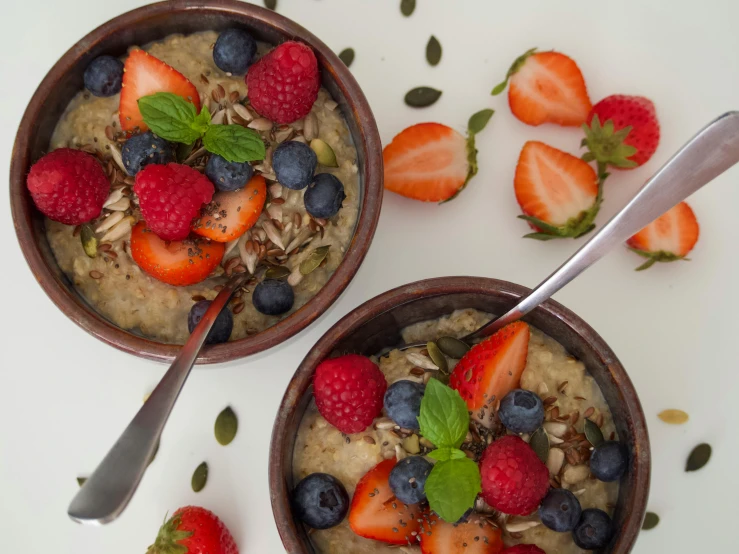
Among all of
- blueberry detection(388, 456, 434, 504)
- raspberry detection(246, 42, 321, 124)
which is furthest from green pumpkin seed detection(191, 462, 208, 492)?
raspberry detection(246, 42, 321, 124)

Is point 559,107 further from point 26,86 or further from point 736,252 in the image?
point 26,86

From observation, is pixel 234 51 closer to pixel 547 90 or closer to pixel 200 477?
pixel 547 90

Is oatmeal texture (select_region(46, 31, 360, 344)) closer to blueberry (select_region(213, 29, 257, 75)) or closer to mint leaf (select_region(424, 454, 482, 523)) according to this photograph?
blueberry (select_region(213, 29, 257, 75))

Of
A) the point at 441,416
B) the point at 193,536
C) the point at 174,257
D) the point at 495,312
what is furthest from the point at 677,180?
the point at 193,536

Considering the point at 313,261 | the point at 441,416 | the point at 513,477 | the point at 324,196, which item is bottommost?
the point at 513,477

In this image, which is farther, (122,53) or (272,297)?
(122,53)
